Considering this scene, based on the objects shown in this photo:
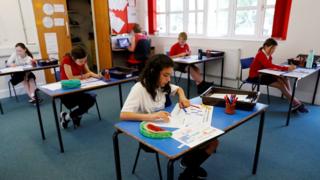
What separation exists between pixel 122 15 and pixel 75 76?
10.9ft

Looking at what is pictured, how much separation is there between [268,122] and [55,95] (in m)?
2.65

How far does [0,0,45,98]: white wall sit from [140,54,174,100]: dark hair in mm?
3929

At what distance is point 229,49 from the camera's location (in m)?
4.52

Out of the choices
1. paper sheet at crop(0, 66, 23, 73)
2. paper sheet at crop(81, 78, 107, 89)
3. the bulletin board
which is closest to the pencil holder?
paper sheet at crop(81, 78, 107, 89)

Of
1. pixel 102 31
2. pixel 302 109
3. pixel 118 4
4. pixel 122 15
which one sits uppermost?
pixel 118 4

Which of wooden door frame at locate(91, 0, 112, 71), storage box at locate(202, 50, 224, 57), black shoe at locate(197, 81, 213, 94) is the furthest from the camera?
wooden door frame at locate(91, 0, 112, 71)

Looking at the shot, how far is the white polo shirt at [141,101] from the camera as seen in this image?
157cm

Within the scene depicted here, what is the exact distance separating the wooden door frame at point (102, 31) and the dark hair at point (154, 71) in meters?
4.19

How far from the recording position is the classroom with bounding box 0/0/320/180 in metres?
1.64

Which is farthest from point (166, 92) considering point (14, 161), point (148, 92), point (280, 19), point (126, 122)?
point (280, 19)

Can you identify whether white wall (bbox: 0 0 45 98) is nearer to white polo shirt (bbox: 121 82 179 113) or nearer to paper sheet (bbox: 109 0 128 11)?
paper sheet (bbox: 109 0 128 11)

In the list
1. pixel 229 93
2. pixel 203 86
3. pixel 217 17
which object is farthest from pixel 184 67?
pixel 229 93

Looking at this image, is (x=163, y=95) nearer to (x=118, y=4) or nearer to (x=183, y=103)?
(x=183, y=103)

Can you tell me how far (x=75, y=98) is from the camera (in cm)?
299
